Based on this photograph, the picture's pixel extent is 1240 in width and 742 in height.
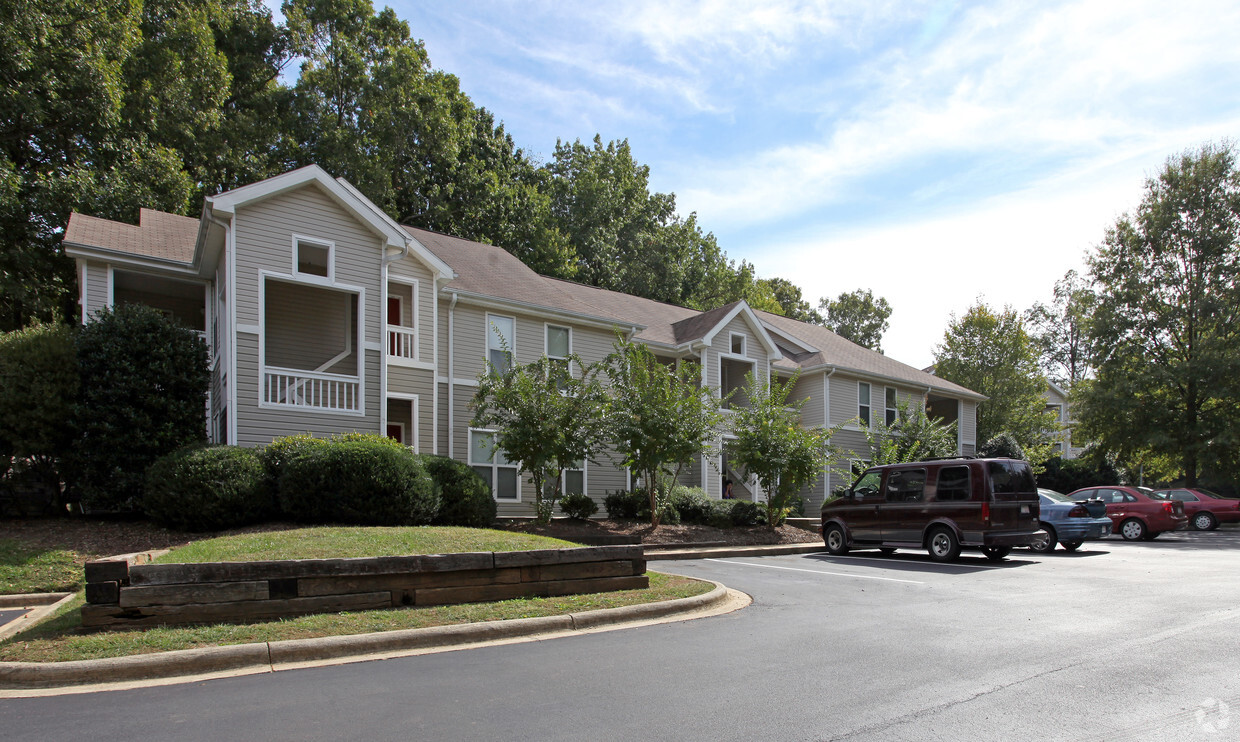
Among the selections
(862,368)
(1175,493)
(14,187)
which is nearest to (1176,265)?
(1175,493)

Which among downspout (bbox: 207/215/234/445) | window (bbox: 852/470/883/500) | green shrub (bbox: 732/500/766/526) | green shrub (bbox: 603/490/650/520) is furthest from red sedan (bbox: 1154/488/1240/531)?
downspout (bbox: 207/215/234/445)

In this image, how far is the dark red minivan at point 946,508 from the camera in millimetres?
14430

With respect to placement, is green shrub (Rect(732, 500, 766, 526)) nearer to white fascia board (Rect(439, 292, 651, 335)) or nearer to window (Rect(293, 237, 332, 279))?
white fascia board (Rect(439, 292, 651, 335))

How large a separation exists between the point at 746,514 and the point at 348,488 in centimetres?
1099

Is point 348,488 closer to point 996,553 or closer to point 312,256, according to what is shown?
point 312,256

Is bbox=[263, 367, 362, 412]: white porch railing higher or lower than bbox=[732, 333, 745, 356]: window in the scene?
lower

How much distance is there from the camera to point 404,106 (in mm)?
34281

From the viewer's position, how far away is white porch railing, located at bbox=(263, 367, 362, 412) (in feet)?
52.6

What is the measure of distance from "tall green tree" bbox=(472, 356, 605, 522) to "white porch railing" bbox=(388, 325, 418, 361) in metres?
2.39

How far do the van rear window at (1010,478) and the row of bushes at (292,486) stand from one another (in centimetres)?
1045

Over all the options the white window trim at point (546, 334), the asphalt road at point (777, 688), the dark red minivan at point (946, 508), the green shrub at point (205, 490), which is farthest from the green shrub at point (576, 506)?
the asphalt road at point (777, 688)

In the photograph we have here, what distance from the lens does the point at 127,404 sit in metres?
14.2

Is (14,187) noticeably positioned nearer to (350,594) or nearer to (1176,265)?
(350,594)

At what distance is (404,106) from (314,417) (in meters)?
22.2
